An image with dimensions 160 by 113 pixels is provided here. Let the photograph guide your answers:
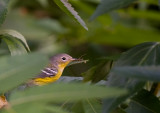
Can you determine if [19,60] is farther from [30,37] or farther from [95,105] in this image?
[30,37]

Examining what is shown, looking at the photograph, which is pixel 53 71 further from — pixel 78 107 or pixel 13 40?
pixel 78 107

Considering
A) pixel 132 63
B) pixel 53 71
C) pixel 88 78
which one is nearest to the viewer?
pixel 132 63

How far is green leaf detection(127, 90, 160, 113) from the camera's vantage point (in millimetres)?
715

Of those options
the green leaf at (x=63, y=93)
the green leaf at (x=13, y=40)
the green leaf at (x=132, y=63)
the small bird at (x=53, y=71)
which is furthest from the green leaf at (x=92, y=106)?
the small bird at (x=53, y=71)

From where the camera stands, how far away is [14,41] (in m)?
0.90

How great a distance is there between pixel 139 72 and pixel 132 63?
0.18m

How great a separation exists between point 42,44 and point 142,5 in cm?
85

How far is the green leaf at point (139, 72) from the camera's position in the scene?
18.2 inches

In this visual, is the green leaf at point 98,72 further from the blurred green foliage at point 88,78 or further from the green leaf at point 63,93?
the green leaf at point 63,93

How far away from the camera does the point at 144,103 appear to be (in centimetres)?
73

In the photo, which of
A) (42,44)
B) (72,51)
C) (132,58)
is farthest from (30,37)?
(132,58)

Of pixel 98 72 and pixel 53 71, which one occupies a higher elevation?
pixel 98 72

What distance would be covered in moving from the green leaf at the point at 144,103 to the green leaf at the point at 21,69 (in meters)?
0.33

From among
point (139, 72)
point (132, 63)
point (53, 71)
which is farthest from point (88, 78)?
point (53, 71)
